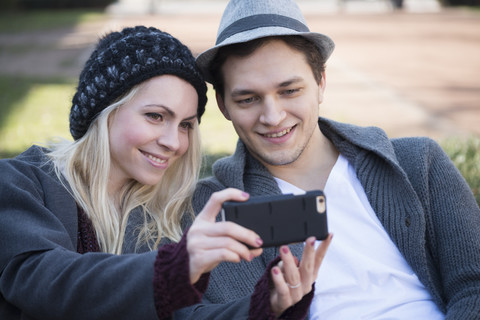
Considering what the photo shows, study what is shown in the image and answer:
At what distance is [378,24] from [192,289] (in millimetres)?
22915

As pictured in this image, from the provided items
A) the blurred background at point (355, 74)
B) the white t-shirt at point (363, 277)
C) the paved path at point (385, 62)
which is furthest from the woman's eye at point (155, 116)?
the paved path at point (385, 62)

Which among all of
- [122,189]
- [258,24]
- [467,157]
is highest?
[258,24]

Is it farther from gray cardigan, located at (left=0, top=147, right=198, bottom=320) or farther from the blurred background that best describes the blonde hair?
the blurred background

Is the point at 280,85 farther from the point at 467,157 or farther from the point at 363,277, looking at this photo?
the point at 467,157

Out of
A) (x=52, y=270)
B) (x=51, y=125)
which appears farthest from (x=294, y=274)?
(x=51, y=125)

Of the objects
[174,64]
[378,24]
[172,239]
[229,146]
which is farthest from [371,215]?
[378,24]

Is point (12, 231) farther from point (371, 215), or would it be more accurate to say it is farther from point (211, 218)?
point (371, 215)

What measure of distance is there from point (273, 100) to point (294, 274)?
44.1 inches

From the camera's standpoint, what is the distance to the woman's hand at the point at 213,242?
6.51 ft

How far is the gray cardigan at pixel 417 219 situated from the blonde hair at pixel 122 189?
18cm

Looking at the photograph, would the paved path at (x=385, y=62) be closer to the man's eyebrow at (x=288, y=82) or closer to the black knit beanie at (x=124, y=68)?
the man's eyebrow at (x=288, y=82)

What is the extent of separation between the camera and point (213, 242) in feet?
6.53

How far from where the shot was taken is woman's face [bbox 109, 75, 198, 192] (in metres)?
2.98

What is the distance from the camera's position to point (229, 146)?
7184mm
